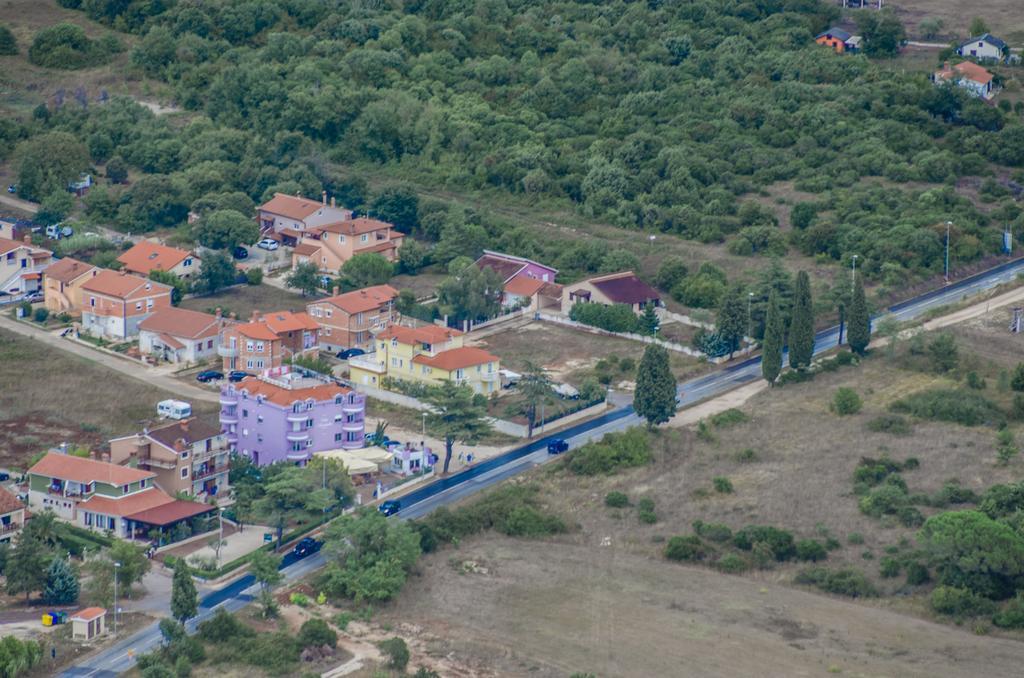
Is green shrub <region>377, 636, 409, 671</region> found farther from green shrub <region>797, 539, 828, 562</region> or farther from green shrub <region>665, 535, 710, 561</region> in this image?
green shrub <region>797, 539, 828, 562</region>

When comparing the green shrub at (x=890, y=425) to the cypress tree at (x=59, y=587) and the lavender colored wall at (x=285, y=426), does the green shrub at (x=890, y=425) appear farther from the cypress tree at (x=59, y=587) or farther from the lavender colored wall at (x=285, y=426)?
the cypress tree at (x=59, y=587)

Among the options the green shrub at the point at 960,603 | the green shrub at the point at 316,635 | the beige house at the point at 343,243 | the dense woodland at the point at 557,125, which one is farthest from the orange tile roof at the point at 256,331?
the green shrub at the point at 960,603

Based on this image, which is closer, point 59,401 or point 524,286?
point 59,401

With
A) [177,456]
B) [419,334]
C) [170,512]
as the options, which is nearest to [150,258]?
[419,334]

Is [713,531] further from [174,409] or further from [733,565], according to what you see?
[174,409]

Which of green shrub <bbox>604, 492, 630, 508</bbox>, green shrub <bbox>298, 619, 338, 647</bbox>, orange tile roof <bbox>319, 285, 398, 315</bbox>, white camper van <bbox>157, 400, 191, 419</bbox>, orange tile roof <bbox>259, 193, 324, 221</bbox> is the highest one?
orange tile roof <bbox>259, 193, 324, 221</bbox>

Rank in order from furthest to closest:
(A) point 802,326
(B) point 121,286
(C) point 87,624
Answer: (B) point 121,286
(A) point 802,326
(C) point 87,624

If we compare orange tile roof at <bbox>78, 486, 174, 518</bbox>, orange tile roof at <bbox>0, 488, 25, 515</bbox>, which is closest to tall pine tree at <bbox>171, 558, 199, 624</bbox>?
orange tile roof at <bbox>78, 486, 174, 518</bbox>
